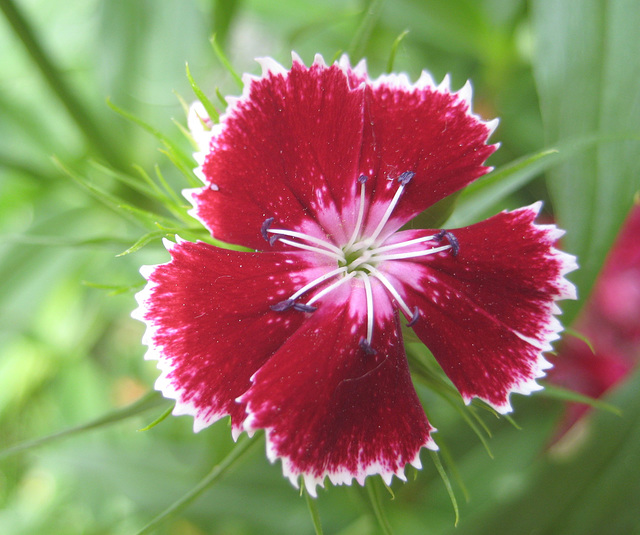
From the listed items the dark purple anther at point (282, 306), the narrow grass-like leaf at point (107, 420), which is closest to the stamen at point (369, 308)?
the dark purple anther at point (282, 306)

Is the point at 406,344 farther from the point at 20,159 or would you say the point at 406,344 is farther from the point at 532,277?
the point at 20,159

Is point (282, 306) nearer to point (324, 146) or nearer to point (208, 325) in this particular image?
point (208, 325)

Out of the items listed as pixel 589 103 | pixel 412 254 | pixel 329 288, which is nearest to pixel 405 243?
pixel 412 254

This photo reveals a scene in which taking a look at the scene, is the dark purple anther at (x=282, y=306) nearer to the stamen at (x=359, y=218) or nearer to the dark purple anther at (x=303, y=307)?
the dark purple anther at (x=303, y=307)

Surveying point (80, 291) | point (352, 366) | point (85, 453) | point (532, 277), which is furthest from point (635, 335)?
point (80, 291)

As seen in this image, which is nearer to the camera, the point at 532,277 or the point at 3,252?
the point at 532,277

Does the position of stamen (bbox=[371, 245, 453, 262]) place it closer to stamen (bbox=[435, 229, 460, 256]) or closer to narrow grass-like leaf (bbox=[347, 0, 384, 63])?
stamen (bbox=[435, 229, 460, 256])

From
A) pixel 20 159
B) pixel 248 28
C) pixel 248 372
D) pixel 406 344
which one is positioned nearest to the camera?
pixel 248 372
